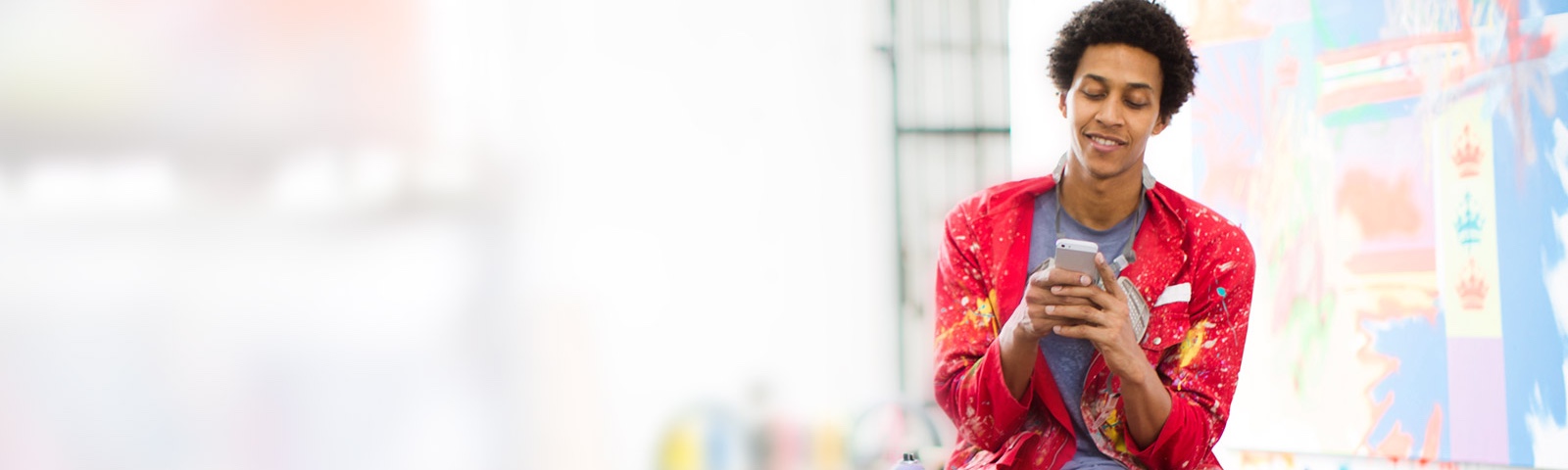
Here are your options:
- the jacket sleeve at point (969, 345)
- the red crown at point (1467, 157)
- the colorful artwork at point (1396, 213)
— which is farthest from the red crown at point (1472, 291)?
the jacket sleeve at point (969, 345)

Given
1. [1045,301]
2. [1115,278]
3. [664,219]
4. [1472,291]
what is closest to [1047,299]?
[1045,301]

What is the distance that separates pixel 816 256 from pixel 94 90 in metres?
1.68

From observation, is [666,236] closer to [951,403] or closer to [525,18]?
[525,18]

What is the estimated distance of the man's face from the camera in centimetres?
139

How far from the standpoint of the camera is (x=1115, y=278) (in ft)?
4.37

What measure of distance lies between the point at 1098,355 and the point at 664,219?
132 centimetres

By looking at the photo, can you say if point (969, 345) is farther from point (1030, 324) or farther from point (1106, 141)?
point (1106, 141)

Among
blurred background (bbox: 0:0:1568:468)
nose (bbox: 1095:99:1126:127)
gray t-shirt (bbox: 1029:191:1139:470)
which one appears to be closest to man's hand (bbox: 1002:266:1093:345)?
gray t-shirt (bbox: 1029:191:1139:470)

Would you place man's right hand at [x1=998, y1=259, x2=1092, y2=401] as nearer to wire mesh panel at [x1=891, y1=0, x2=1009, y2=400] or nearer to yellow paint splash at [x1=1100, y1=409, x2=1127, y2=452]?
yellow paint splash at [x1=1100, y1=409, x2=1127, y2=452]

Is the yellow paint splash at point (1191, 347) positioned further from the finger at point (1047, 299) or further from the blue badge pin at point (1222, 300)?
the finger at point (1047, 299)

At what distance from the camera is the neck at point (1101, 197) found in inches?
56.1

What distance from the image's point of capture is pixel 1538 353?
2.34 meters

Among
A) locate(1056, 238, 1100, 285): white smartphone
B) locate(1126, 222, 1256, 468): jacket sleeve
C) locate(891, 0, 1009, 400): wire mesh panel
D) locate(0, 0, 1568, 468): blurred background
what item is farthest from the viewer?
locate(891, 0, 1009, 400): wire mesh panel

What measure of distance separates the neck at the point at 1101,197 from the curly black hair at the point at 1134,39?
10 cm
